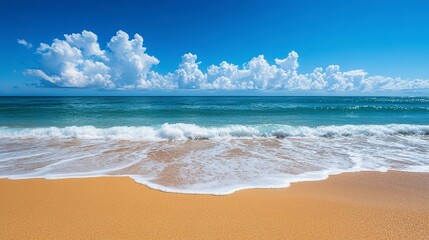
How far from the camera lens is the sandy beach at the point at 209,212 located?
324 cm

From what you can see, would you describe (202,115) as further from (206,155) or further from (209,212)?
(209,212)

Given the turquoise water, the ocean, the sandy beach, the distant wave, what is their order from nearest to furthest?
the sandy beach < the ocean < the distant wave < the turquoise water

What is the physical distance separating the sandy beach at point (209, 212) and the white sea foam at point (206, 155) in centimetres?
65

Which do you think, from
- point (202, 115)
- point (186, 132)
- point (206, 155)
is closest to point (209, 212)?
point (206, 155)

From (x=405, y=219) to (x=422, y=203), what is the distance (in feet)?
3.76

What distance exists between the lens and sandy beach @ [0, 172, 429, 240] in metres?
3.24

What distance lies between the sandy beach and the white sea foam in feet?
2.12

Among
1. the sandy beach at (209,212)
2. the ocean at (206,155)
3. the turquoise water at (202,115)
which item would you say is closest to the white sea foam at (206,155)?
the ocean at (206,155)

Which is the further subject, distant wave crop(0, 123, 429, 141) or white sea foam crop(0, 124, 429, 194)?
distant wave crop(0, 123, 429, 141)

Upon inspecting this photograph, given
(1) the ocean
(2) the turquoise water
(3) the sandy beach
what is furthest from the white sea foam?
(2) the turquoise water

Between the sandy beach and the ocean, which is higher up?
the sandy beach

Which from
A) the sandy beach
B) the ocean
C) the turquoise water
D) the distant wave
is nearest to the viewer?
the sandy beach

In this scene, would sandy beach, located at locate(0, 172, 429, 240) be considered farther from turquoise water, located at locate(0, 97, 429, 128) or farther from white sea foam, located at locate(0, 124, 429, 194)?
turquoise water, located at locate(0, 97, 429, 128)

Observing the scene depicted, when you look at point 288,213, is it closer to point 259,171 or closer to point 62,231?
point 259,171
